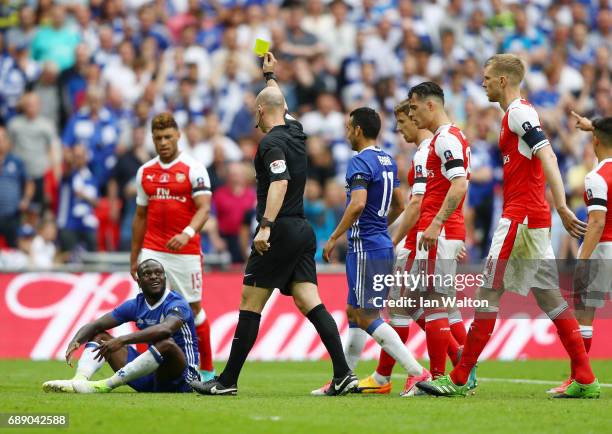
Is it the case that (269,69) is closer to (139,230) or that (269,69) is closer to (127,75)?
(139,230)

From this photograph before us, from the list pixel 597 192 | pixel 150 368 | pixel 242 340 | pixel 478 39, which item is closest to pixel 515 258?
pixel 597 192

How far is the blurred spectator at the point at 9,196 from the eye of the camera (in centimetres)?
1873

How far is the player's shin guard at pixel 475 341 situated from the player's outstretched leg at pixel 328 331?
92 cm

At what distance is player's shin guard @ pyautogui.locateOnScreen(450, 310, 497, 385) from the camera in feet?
33.5

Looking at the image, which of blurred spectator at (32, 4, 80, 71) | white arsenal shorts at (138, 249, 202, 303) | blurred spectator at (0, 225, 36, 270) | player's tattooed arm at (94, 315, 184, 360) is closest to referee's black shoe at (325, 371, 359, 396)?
player's tattooed arm at (94, 315, 184, 360)

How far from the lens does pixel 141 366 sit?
10.8 metres

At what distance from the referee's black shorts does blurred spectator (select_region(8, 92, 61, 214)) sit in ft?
32.2

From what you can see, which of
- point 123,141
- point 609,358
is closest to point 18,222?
point 123,141

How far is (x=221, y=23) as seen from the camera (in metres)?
23.2

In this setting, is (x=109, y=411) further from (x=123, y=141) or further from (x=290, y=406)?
(x=123, y=141)

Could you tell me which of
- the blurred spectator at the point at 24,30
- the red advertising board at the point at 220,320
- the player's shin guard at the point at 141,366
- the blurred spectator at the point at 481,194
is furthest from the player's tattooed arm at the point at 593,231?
the blurred spectator at the point at 24,30

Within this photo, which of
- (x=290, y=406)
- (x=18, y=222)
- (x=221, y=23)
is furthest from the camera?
(x=221, y=23)

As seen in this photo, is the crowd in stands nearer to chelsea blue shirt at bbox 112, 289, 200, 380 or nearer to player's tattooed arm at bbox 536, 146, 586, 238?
chelsea blue shirt at bbox 112, 289, 200, 380

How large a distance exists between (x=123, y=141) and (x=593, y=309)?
422 inches
